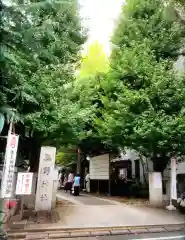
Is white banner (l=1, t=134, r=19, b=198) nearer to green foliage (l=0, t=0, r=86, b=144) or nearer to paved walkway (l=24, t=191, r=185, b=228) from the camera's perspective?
green foliage (l=0, t=0, r=86, b=144)

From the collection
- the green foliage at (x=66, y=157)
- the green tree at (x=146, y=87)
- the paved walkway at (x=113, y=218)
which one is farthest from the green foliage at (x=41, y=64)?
the green foliage at (x=66, y=157)

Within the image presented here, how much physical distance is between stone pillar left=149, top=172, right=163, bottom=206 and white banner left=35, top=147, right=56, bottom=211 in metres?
5.10

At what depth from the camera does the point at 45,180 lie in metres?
12.0

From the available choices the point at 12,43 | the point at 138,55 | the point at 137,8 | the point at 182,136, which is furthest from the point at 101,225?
the point at 137,8

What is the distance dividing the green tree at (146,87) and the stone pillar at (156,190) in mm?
1441

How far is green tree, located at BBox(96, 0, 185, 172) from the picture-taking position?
14.2 m

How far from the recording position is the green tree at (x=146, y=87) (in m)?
14.2

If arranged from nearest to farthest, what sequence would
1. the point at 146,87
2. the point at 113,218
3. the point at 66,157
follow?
1. the point at 113,218
2. the point at 146,87
3. the point at 66,157

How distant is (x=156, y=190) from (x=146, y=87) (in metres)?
5.21

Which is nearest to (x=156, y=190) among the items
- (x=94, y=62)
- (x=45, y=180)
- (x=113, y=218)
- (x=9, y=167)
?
(x=113, y=218)

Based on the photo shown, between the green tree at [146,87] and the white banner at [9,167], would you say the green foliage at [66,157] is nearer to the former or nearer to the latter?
the green tree at [146,87]

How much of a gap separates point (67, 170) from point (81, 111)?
74.6ft

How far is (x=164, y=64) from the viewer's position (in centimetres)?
1605

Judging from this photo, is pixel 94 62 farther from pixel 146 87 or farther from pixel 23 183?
pixel 23 183
